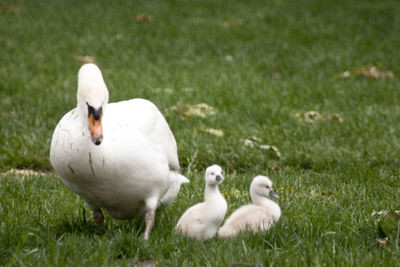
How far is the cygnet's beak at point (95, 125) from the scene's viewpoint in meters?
3.47

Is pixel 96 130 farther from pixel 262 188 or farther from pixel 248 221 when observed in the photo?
pixel 262 188

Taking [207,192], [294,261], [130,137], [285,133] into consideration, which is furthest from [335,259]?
[285,133]

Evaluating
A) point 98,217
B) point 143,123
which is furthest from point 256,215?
point 98,217

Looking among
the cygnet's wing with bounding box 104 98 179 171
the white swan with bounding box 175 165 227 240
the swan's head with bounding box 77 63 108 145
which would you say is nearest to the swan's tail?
the cygnet's wing with bounding box 104 98 179 171

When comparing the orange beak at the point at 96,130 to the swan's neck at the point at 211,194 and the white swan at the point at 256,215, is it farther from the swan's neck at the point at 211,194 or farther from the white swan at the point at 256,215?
the white swan at the point at 256,215

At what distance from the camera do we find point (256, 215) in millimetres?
4078

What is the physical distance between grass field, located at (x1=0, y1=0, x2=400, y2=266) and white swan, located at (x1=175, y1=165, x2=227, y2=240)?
14 centimetres

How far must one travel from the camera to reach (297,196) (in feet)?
16.4

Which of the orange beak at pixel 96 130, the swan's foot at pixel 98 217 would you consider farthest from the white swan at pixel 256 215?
the orange beak at pixel 96 130

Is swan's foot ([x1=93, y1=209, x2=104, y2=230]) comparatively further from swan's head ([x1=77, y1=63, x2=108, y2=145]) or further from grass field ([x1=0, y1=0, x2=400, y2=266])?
swan's head ([x1=77, y1=63, x2=108, y2=145])

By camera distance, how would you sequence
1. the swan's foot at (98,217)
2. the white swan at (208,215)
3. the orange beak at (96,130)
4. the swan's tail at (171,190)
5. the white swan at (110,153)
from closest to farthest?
the orange beak at (96,130)
the white swan at (110,153)
the white swan at (208,215)
the swan's foot at (98,217)
the swan's tail at (171,190)

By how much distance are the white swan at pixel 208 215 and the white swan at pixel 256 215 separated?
131mm

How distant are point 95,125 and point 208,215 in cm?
93

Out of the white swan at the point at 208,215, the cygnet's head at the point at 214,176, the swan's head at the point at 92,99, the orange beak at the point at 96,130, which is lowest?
the white swan at the point at 208,215
